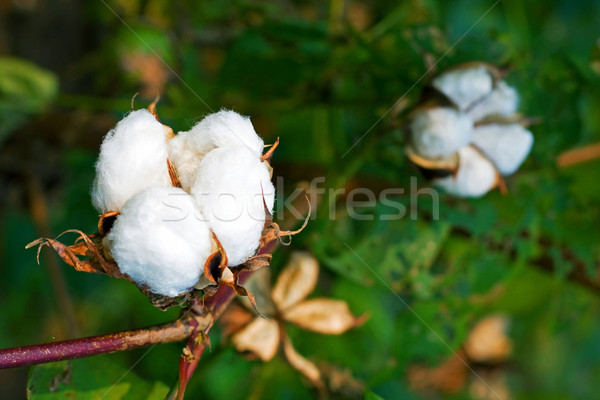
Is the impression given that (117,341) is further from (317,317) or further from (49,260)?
(49,260)

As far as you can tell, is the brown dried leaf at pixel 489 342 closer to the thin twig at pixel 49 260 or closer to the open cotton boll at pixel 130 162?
the thin twig at pixel 49 260

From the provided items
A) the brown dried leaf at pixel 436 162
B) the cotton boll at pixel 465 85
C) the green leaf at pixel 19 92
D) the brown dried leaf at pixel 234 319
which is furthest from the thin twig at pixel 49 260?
the cotton boll at pixel 465 85

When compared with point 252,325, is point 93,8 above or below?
above

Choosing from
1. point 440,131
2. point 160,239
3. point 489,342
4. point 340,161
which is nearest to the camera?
point 160,239

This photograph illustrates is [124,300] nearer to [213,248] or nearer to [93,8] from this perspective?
[93,8]

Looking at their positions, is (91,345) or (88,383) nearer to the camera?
(91,345)

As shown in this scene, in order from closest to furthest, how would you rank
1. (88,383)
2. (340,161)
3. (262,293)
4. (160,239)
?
(160,239)
(88,383)
(262,293)
(340,161)

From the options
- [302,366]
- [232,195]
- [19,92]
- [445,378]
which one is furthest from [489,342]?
[19,92]

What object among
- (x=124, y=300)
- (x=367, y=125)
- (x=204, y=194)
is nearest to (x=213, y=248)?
(x=204, y=194)

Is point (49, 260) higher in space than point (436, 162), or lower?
lower
